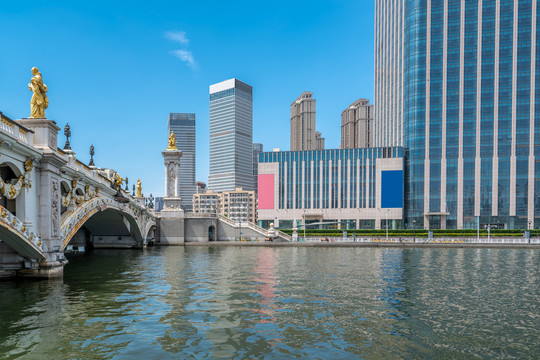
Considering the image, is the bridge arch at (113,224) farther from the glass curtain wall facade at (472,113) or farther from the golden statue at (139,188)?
the glass curtain wall facade at (472,113)

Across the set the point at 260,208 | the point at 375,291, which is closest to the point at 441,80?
the point at 260,208

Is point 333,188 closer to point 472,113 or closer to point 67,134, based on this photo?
point 472,113

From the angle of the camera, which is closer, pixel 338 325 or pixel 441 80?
pixel 338 325

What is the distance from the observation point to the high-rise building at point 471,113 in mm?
96688

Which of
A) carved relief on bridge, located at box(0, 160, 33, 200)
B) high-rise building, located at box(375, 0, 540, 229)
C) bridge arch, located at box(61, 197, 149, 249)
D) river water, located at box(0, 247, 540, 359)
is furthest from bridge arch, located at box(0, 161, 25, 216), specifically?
high-rise building, located at box(375, 0, 540, 229)

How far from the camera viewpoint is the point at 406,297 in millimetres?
21938

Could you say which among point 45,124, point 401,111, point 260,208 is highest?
point 401,111

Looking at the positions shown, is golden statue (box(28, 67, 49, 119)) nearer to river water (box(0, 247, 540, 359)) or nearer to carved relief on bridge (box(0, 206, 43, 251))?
carved relief on bridge (box(0, 206, 43, 251))

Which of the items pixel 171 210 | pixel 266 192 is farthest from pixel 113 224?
pixel 266 192

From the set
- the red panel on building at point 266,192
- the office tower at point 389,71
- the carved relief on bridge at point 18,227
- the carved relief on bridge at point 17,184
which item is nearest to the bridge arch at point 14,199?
the carved relief on bridge at point 17,184

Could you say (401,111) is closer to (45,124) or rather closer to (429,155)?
(429,155)

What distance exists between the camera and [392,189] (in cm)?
10450

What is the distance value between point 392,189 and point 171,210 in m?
63.5

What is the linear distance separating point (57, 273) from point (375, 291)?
2183 cm
